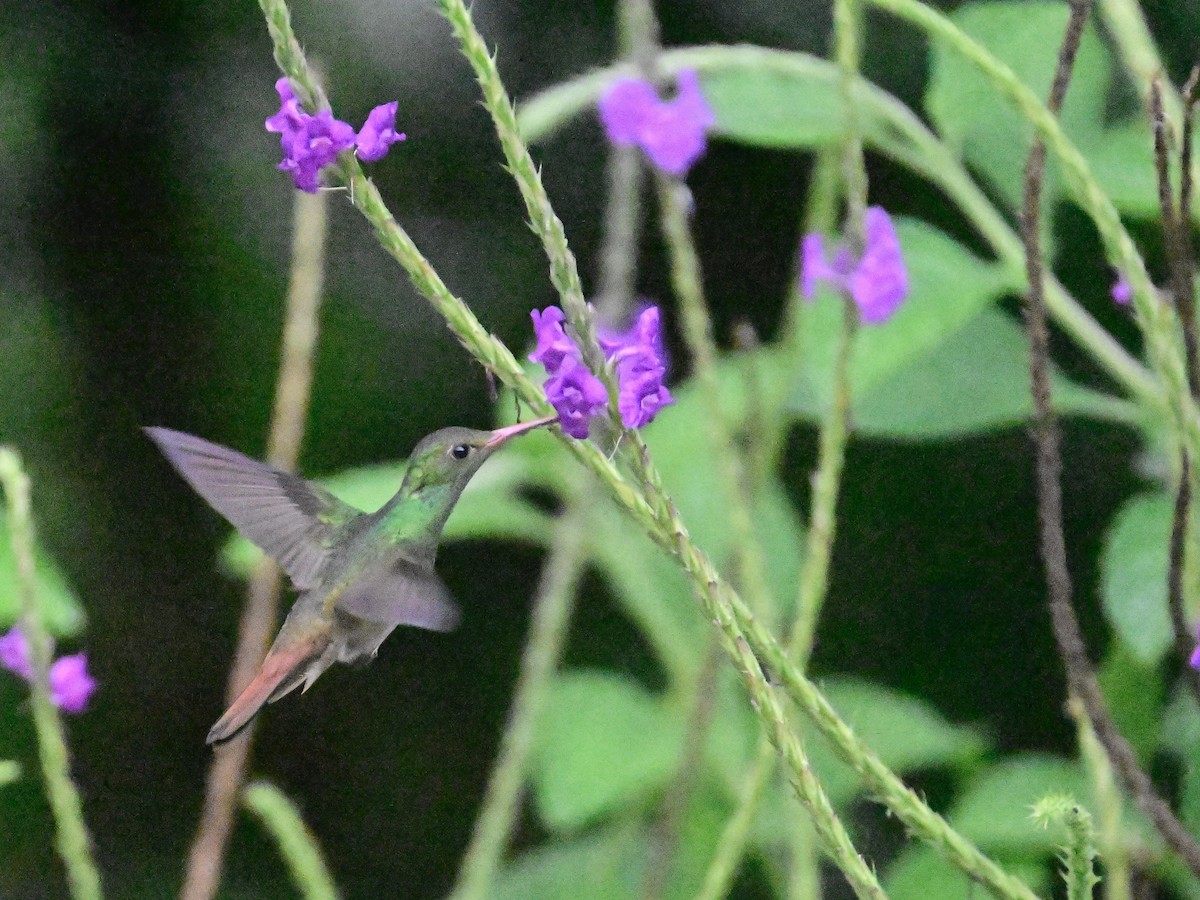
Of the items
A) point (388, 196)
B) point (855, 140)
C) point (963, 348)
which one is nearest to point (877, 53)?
point (963, 348)

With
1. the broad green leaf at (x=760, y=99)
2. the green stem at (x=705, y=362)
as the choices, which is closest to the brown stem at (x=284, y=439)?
the broad green leaf at (x=760, y=99)

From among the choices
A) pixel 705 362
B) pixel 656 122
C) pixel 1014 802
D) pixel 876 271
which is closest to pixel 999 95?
pixel 876 271

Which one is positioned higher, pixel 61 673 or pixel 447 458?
pixel 447 458

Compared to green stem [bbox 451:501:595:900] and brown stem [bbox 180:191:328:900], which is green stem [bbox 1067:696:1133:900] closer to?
green stem [bbox 451:501:595:900]

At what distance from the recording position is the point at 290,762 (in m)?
2.64

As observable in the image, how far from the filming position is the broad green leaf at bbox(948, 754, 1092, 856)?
1.58 m

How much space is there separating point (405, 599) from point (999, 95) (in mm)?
1103

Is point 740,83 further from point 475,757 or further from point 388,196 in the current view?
point 475,757

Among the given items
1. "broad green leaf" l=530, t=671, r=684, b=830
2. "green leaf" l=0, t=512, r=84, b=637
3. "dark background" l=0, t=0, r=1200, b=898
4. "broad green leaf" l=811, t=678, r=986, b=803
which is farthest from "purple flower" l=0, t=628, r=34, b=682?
"dark background" l=0, t=0, r=1200, b=898

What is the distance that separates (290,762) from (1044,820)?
2037 millimetres

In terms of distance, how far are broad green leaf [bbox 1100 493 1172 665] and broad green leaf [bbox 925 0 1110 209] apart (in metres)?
0.39

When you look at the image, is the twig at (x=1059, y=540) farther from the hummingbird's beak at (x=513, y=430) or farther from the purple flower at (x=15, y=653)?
the purple flower at (x=15, y=653)

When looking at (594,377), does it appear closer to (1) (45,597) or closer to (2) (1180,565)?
→ (2) (1180,565)

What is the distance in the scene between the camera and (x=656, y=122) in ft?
4.34
